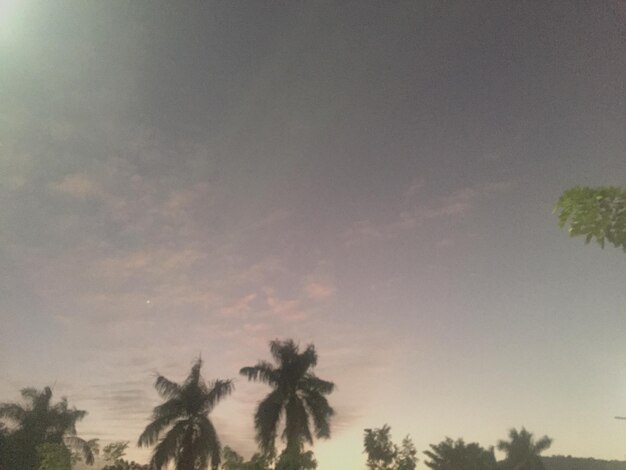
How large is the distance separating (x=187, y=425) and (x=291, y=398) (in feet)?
28.1

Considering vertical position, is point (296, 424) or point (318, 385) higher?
point (318, 385)

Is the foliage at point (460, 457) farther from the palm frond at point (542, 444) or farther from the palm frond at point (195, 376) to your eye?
the palm frond at point (195, 376)

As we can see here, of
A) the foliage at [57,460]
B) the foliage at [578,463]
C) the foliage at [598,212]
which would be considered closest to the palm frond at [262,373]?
the foliage at [57,460]

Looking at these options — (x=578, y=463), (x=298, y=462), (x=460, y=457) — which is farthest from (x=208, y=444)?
(x=578, y=463)

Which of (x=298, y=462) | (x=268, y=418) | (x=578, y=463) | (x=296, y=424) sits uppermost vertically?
(x=268, y=418)

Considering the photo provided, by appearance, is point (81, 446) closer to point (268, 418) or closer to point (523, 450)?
point (268, 418)

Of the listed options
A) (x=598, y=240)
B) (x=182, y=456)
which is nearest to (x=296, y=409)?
(x=182, y=456)

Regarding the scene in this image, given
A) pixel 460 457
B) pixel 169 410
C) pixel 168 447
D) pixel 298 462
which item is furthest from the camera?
pixel 460 457

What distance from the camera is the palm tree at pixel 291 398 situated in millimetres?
34188

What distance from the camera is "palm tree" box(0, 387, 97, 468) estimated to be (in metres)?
40.5

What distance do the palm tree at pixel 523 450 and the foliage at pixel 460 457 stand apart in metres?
3.82

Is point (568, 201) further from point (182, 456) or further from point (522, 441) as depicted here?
point (522, 441)

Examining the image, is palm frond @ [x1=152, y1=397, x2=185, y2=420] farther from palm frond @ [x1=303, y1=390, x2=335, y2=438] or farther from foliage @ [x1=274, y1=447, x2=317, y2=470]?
foliage @ [x1=274, y1=447, x2=317, y2=470]

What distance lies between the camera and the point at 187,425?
3262 centimetres
